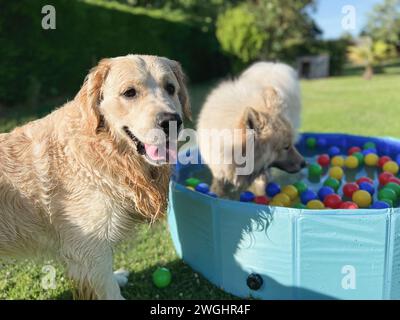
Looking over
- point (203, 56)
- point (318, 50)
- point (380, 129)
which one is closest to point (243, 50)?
point (203, 56)

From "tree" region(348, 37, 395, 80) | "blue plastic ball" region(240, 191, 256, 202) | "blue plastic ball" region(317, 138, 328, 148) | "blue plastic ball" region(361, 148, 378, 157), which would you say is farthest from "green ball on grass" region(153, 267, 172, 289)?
"tree" region(348, 37, 395, 80)

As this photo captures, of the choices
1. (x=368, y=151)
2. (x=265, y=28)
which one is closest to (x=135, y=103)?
(x=368, y=151)

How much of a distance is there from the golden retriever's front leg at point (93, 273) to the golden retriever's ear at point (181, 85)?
139 centimetres

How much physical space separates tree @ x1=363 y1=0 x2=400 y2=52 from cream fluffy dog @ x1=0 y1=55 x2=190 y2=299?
3055 centimetres

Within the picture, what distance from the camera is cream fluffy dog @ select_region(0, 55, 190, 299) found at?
314 cm

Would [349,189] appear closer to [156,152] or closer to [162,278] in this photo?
[162,278]

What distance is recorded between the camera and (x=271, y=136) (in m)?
5.00

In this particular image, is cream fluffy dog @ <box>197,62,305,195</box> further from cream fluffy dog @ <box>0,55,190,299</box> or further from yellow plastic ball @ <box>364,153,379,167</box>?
cream fluffy dog @ <box>0,55,190,299</box>

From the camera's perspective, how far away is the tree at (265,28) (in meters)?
20.8

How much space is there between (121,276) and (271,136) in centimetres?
231

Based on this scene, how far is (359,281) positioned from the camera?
337 cm

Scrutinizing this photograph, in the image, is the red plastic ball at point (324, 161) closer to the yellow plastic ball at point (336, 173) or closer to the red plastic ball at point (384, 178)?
the yellow plastic ball at point (336, 173)

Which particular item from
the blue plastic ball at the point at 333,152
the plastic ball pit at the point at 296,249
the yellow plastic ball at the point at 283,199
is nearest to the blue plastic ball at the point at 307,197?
the yellow plastic ball at the point at 283,199
